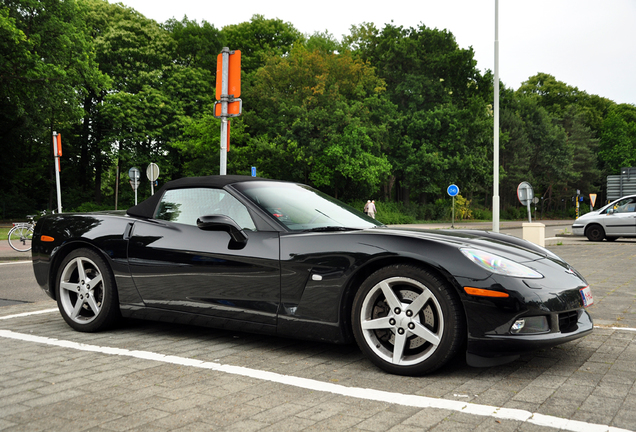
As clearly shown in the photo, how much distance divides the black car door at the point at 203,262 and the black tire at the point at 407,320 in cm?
69

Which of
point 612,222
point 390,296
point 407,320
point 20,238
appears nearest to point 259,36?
point 612,222

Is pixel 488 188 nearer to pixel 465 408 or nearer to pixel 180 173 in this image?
pixel 180 173

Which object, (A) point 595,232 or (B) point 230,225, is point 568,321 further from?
(A) point 595,232

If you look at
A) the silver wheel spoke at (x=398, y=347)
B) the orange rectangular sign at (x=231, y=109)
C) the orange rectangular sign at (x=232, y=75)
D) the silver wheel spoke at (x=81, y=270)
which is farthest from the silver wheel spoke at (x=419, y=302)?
the orange rectangular sign at (x=232, y=75)

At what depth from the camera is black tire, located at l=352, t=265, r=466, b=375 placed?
3348 millimetres

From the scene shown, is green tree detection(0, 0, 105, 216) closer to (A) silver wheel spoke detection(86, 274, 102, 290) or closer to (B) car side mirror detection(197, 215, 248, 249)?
(A) silver wheel spoke detection(86, 274, 102, 290)

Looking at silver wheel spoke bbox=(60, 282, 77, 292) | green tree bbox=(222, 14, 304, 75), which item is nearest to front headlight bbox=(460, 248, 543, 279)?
silver wheel spoke bbox=(60, 282, 77, 292)

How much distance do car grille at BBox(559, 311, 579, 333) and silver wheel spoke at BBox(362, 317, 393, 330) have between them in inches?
41.6

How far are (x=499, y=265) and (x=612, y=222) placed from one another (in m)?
18.1

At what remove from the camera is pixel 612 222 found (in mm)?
19109

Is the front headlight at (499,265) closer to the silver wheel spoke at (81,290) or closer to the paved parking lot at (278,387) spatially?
the paved parking lot at (278,387)

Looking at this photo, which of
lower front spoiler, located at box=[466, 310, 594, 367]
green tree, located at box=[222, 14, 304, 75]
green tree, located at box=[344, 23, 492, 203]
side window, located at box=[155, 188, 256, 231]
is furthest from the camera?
green tree, located at box=[222, 14, 304, 75]

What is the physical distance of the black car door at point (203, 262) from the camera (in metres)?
3.93

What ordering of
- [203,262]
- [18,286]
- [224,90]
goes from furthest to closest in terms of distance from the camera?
1. [224,90]
2. [18,286]
3. [203,262]
